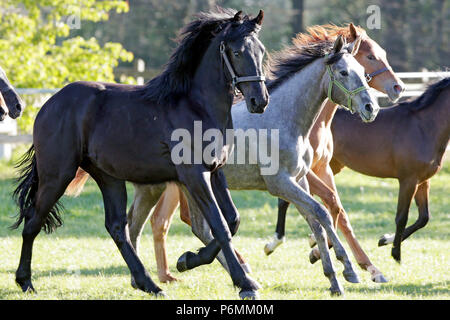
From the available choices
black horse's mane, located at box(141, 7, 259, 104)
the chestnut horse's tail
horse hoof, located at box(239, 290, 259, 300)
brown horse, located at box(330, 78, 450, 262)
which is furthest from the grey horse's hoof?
brown horse, located at box(330, 78, 450, 262)

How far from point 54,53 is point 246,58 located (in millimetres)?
Result: 11833

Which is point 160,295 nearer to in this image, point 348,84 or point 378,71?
point 348,84

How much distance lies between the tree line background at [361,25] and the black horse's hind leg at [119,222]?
22526mm

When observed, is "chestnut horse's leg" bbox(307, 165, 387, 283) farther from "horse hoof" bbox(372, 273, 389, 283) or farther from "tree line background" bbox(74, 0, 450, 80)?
"tree line background" bbox(74, 0, 450, 80)

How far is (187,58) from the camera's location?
6105mm

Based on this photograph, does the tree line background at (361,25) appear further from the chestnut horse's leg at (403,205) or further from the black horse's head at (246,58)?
the black horse's head at (246,58)

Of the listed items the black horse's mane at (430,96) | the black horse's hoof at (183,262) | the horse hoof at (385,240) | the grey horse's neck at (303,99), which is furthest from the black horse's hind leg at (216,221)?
the black horse's mane at (430,96)

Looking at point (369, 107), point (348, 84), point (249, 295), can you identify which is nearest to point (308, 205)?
point (369, 107)

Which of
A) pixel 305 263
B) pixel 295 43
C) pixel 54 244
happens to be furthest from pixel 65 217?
pixel 295 43

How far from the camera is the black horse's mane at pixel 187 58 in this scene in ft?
19.9

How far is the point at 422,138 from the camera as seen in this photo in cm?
874
